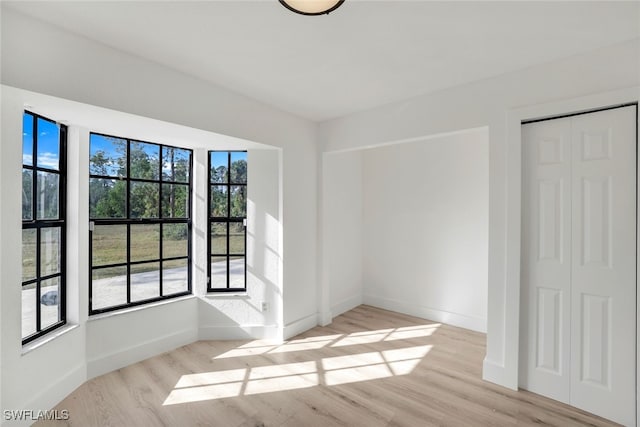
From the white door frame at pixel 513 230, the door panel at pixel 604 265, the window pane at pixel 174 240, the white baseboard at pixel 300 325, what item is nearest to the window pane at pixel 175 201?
the window pane at pixel 174 240

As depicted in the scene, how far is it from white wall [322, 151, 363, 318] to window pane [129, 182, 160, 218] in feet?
6.65

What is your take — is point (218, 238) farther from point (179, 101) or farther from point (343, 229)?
point (343, 229)

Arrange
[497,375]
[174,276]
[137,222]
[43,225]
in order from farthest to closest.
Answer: [174,276]
[137,222]
[497,375]
[43,225]

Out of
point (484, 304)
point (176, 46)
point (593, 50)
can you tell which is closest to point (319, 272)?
point (484, 304)

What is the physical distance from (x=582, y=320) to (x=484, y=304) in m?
1.53

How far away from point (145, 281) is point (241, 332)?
124 cm

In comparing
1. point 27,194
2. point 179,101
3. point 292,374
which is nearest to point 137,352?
point 292,374

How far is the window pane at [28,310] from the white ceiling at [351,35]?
6.32 feet

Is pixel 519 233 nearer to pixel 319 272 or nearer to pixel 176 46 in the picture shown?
pixel 319 272

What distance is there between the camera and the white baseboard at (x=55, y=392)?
203 centimetres

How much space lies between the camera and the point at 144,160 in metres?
3.18

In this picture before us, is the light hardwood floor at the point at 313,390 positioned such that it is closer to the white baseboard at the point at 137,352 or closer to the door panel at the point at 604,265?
the white baseboard at the point at 137,352

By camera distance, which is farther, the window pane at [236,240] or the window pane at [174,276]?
the window pane at [236,240]

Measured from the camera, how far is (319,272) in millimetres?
3959
